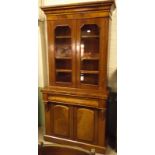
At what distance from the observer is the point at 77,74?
2.21 metres

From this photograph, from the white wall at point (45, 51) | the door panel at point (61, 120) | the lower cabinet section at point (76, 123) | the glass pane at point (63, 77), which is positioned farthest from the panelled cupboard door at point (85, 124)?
the white wall at point (45, 51)

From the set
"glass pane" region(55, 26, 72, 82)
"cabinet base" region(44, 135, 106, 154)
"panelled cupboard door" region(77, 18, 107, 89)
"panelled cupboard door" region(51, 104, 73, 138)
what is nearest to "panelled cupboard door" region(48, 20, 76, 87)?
"glass pane" region(55, 26, 72, 82)

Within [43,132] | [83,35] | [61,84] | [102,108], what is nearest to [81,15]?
[83,35]

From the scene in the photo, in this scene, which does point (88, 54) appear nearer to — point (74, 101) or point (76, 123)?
point (74, 101)

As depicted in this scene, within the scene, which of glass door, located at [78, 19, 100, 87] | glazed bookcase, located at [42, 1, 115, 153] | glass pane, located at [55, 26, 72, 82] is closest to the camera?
glazed bookcase, located at [42, 1, 115, 153]

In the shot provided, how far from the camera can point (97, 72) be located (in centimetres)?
217

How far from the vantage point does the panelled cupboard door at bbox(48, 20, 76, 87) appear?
2238 millimetres

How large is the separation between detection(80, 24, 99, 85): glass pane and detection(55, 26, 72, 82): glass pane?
184 mm

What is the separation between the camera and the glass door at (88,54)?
217 cm

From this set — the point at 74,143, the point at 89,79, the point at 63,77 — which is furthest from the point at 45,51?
the point at 74,143

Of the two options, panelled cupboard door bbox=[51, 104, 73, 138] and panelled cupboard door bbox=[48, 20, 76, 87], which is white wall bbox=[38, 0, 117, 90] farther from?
panelled cupboard door bbox=[51, 104, 73, 138]

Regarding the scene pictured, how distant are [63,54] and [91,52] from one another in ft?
1.26
